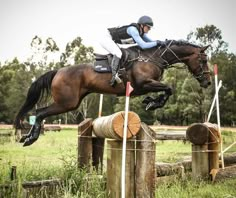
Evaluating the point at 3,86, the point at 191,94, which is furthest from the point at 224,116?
the point at 3,86

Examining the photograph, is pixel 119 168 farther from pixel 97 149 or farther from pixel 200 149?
pixel 200 149

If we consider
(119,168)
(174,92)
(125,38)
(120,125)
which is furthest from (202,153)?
(174,92)

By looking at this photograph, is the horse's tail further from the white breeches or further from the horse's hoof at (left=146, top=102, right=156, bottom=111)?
the horse's hoof at (left=146, top=102, right=156, bottom=111)

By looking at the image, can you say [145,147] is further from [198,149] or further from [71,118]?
[71,118]

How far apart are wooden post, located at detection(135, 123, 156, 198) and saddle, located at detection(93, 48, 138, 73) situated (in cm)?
184

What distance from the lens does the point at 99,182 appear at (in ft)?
13.2

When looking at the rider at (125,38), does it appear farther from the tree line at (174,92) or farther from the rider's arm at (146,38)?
the tree line at (174,92)

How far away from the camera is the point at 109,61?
5391 mm

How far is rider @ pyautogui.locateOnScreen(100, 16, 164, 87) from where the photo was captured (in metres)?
5.23

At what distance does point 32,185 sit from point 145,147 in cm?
117

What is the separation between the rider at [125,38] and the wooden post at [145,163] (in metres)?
1.66

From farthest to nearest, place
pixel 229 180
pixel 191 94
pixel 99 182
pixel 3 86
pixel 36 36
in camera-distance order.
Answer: pixel 3 86 < pixel 36 36 < pixel 191 94 < pixel 229 180 < pixel 99 182

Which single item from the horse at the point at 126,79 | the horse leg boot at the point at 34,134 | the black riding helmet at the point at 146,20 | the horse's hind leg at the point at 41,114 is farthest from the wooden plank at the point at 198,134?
the horse leg boot at the point at 34,134

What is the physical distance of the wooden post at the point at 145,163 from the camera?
358 cm
